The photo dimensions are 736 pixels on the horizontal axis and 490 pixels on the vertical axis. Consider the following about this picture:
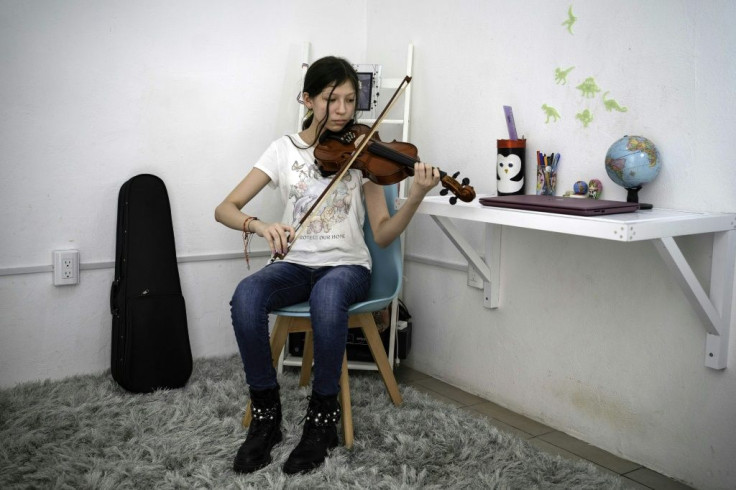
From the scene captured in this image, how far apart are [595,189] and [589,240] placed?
16 cm

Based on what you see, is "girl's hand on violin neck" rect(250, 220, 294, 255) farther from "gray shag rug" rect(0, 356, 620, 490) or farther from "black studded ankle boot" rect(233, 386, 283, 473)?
"gray shag rug" rect(0, 356, 620, 490)

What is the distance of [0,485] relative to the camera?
1600 millimetres

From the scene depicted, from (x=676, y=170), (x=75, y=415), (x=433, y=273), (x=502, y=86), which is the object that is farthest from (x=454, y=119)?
(x=75, y=415)

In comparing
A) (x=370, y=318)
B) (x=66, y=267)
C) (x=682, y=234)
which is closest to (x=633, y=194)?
(x=682, y=234)

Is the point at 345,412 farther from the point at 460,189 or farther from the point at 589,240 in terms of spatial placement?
the point at 589,240

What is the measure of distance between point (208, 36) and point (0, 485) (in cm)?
160

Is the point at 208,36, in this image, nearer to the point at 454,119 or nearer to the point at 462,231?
the point at 454,119

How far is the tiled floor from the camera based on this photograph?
1725 mm

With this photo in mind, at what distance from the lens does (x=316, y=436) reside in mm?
1740

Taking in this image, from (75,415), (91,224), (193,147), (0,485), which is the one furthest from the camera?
(193,147)

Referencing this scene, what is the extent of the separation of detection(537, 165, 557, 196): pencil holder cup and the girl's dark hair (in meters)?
0.58

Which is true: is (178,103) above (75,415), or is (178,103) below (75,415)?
above

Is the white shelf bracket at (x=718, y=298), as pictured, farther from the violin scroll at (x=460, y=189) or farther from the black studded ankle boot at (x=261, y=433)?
the black studded ankle boot at (x=261, y=433)

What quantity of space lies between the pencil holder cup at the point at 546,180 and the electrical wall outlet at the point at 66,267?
1525 mm
